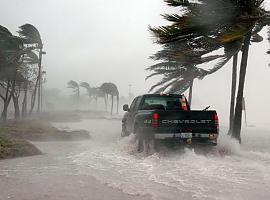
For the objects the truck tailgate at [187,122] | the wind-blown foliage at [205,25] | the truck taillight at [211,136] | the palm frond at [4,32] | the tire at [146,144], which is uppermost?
the palm frond at [4,32]

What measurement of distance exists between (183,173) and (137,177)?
1040 millimetres

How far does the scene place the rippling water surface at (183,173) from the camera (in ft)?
17.1

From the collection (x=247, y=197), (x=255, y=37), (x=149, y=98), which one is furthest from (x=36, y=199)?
(x=255, y=37)

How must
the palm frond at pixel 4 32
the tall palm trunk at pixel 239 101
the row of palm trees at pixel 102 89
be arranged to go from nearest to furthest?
the tall palm trunk at pixel 239 101, the palm frond at pixel 4 32, the row of palm trees at pixel 102 89

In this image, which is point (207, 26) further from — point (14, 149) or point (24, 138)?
point (24, 138)

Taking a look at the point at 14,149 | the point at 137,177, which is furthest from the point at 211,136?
the point at 14,149

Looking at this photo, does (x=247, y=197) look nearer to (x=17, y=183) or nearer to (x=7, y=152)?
(x=17, y=183)

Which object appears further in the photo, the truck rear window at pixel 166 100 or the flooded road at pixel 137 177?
the truck rear window at pixel 166 100

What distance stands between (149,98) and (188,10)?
3243 millimetres

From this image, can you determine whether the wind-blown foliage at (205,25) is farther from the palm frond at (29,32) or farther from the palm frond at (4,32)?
the palm frond at (29,32)

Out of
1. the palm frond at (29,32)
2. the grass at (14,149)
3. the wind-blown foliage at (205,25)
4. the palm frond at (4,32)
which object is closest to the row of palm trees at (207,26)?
the wind-blown foliage at (205,25)

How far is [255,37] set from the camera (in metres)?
15.6

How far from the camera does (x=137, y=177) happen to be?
6383mm

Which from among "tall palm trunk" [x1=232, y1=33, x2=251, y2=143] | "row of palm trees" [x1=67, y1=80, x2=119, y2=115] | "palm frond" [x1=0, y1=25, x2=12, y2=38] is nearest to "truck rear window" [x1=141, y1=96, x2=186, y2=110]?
"tall palm trunk" [x1=232, y1=33, x2=251, y2=143]
